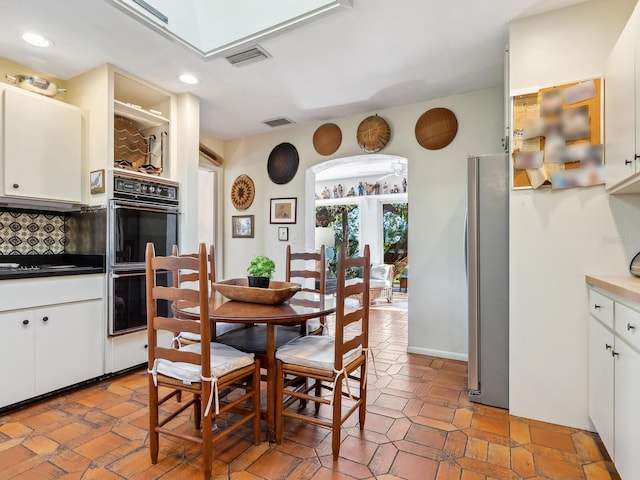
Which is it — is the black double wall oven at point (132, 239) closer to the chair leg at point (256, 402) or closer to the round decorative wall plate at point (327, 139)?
the chair leg at point (256, 402)

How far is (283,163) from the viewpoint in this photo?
439 centimetres

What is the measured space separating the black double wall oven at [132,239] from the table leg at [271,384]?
1.61 metres

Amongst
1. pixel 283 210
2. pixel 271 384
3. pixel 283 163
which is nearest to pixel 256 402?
pixel 271 384

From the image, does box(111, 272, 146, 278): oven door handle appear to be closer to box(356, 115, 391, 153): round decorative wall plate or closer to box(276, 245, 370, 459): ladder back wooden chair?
box(276, 245, 370, 459): ladder back wooden chair

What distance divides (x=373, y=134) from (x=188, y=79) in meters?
1.87

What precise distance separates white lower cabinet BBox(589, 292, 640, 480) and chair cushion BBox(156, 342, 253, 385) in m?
1.66

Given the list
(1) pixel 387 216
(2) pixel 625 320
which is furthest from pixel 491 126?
(1) pixel 387 216

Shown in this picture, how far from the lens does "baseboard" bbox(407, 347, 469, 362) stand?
330 cm

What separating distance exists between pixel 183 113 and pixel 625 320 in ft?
11.7

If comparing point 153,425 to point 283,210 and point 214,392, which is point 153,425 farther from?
point 283,210

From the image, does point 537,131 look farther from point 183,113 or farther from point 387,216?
point 387,216

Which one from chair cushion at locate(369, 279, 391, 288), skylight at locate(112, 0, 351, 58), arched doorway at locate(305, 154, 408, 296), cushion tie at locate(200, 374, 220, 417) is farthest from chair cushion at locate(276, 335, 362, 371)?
arched doorway at locate(305, 154, 408, 296)

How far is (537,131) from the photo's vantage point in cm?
216

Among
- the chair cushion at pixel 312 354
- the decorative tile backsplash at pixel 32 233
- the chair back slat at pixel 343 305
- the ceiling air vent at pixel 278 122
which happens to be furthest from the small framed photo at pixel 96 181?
the chair back slat at pixel 343 305
